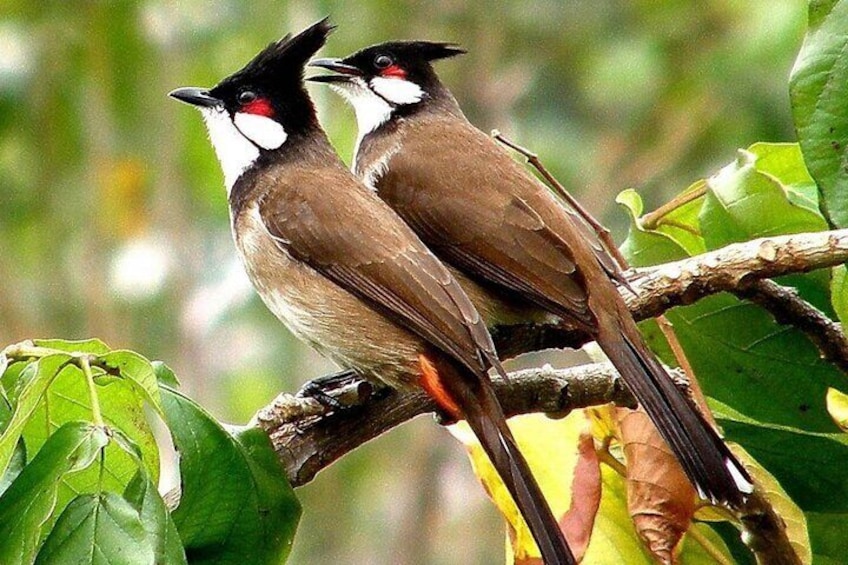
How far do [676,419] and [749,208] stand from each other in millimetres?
285

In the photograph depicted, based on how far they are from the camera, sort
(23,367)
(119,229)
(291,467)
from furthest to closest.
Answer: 1. (119,229)
2. (291,467)
3. (23,367)

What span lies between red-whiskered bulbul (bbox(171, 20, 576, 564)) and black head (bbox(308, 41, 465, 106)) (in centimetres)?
29

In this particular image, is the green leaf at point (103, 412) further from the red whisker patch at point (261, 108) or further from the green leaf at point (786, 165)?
the red whisker patch at point (261, 108)

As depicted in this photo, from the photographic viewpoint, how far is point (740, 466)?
5.67 ft

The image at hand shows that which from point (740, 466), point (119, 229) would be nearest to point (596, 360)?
point (740, 466)

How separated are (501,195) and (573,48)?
2568 mm

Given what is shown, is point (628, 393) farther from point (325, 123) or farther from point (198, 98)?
point (325, 123)

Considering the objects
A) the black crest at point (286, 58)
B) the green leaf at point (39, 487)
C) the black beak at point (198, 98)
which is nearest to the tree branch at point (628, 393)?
the green leaf at point (39, 487)

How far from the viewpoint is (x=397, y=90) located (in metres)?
2.95

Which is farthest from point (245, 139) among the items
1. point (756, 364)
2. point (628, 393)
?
point (756, 364)

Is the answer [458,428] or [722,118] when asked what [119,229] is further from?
[458,428]

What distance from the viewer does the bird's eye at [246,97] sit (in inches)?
104

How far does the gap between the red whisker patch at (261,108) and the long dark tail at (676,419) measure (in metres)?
0.86

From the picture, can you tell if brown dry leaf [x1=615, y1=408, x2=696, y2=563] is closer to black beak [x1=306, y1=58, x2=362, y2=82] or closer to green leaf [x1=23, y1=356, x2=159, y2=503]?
green leaf [x1=23, y1=356, x2=159, y2=503]
